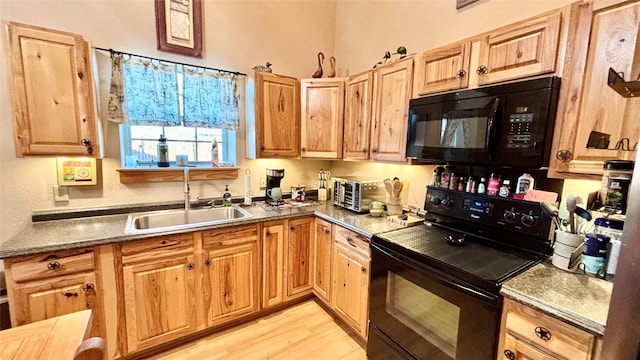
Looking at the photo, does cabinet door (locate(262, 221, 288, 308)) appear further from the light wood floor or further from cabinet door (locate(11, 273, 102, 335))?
cabinet door (locate(11, 273, 102, 335))

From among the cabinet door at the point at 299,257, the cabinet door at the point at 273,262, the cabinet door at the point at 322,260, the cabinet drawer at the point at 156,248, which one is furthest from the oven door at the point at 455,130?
the cabinet drawer at the point at 156,248

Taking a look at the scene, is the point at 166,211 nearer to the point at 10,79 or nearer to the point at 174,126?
the point at 174,126

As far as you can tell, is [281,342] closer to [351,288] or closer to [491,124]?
[351,288]

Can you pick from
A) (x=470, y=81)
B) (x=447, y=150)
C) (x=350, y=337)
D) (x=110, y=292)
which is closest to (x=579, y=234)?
(x=447, y=150)

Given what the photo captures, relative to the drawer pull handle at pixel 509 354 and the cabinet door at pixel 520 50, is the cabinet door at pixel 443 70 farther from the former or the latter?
the drawer pull handle at pixel 509 354

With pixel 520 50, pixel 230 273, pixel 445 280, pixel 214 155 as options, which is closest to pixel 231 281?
pixel 230 273

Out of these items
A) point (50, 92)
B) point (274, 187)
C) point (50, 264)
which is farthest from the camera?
point (274, 187)

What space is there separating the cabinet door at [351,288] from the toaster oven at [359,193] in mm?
403

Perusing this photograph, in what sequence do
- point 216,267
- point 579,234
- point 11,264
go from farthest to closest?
point 216,267
point 11,264
point 579,234

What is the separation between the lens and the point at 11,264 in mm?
1428

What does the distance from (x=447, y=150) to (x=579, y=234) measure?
2.36ft

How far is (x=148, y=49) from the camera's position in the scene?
2.12 m

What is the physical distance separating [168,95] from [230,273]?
152 centimetres

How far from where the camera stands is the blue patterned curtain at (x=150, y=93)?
6.68 ft
